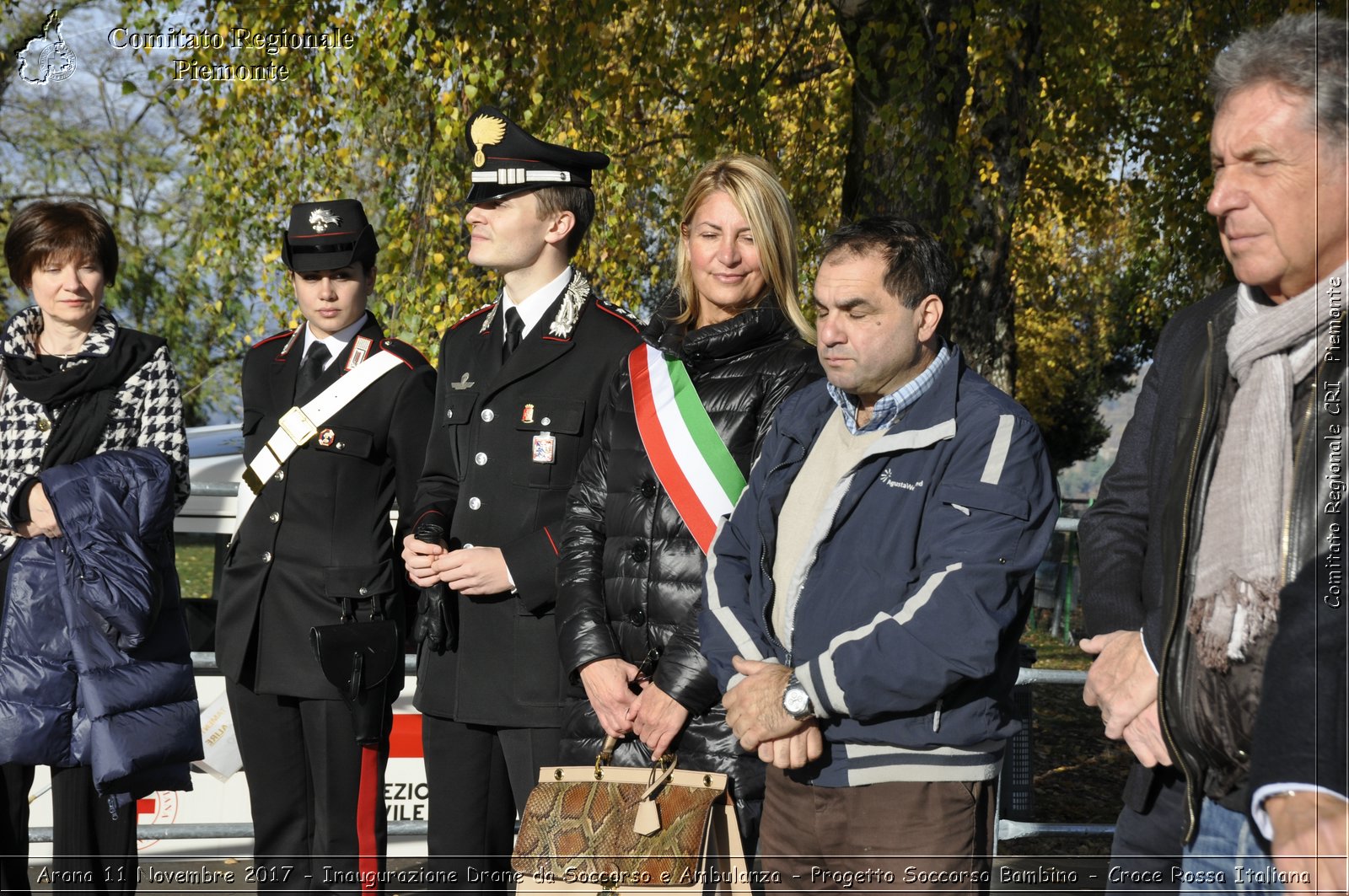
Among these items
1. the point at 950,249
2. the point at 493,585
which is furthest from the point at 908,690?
the point at 950,249

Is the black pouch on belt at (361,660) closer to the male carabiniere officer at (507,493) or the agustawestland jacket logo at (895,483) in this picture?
the male carabiniere officer at (507,493)

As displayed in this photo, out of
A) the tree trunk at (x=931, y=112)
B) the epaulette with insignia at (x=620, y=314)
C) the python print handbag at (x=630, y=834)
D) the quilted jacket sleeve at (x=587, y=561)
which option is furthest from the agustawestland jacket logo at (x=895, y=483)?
the tree trunk at (x=931, y=112)

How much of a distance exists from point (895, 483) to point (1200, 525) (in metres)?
0.73

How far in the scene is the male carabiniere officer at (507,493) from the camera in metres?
3.85

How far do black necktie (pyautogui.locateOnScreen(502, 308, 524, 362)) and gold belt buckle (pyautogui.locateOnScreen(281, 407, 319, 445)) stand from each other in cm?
71

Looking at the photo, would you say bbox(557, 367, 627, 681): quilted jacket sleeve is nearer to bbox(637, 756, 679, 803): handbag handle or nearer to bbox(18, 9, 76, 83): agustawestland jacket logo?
bbox(637, 756, 679, 803): handbag handle

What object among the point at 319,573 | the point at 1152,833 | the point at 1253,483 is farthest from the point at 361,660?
the point at 1253,483

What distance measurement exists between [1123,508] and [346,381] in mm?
2551

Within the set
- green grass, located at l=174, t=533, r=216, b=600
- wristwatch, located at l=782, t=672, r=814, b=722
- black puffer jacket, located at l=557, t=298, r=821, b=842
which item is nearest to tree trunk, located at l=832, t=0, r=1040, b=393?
black puffer jacket, located at l=557, t=298, r=821, b=842

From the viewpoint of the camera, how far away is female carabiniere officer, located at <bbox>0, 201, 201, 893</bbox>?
13.5ft

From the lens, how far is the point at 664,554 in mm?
3465

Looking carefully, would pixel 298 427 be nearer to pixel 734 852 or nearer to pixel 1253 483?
pixel 734 852

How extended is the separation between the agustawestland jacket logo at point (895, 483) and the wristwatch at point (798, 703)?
46 centimetres

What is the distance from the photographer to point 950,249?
8.54 metres
